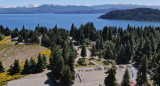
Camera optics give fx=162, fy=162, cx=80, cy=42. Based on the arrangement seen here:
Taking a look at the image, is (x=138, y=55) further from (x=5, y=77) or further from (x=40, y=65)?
(x=5, y=77)

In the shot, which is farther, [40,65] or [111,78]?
[40,65]

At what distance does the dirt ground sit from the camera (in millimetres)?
57938

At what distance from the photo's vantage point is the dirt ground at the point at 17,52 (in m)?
57.9

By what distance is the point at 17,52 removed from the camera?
6512cm

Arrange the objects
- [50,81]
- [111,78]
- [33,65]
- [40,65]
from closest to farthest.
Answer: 1. [111,78]
2. [50,81]
3. [33,65]
4. [40,65]

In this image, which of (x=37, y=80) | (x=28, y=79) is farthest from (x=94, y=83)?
(x=28, y=79)

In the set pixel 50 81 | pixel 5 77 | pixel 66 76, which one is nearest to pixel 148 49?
pixel 50 81

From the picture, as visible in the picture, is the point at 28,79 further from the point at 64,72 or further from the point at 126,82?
the point at 126,82

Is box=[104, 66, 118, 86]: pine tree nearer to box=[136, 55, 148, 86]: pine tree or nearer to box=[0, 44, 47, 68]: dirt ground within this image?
box=[136, 55, 148, 86]: pine tree

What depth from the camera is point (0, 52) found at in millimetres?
65562

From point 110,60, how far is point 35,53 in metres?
29.4

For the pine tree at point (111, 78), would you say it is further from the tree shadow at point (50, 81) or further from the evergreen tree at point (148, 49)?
the evergreen tree at point (148, 49)

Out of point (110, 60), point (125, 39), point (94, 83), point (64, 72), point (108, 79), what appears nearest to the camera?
point (108, 79)

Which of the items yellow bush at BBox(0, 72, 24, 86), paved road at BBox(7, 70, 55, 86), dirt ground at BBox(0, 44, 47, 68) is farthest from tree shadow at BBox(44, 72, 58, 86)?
dirt ground at BBox(0, 44, 47, 68)
